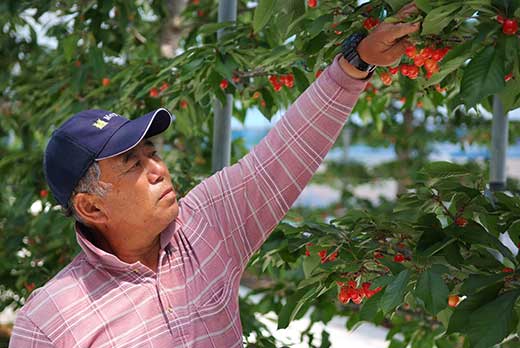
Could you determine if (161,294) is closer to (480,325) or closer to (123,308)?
(123,308)

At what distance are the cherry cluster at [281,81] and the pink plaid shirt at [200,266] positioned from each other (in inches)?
18.4

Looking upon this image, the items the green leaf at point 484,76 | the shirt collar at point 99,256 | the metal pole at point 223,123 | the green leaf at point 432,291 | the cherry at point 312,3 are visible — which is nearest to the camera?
the green leaf at point 484,76

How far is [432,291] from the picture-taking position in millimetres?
1048

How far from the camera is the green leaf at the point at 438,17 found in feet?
3.07

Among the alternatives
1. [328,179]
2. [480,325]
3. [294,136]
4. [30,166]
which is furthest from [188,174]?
[328,179]

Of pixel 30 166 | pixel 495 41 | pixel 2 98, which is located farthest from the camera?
pixel 2 98

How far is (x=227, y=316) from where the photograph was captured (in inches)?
48.9

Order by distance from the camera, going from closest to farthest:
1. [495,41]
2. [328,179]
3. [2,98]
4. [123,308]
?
[495,41], [123,308], [2,98], [328,179]

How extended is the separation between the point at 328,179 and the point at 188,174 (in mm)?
5736

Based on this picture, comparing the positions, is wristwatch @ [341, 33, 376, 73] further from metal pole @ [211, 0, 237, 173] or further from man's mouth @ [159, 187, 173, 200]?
metal pole @ [211, 0, 237, 173]

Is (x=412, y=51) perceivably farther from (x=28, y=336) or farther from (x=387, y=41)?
(x=28, y=336)

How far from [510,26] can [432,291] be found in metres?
0.36

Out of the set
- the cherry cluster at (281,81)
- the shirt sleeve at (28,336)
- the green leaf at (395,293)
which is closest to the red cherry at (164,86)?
the cherry cluster at (281,81)

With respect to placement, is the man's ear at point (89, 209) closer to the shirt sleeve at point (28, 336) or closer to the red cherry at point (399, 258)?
the shirt sleeve at point (28, 336)
